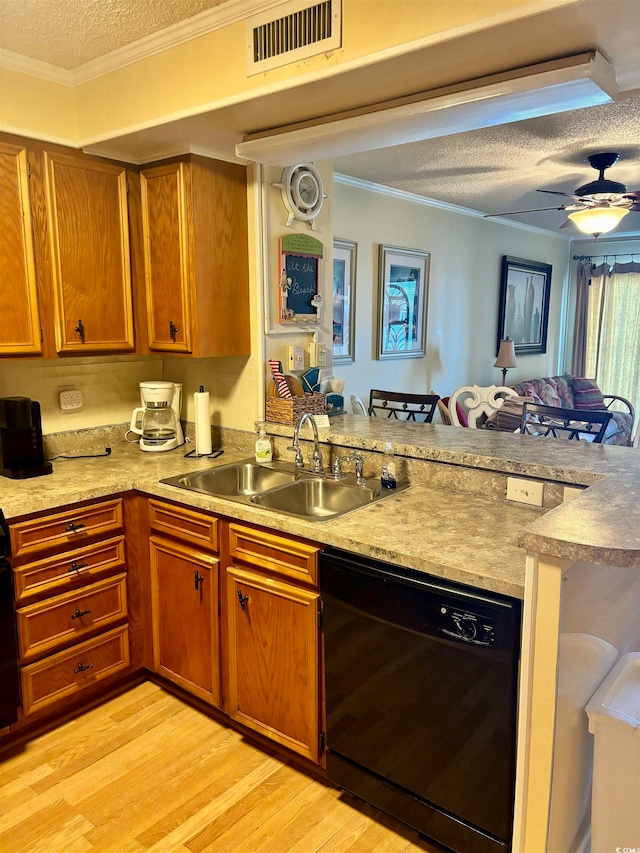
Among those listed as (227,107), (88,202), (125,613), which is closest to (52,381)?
(88,202)

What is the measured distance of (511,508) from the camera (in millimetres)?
2100

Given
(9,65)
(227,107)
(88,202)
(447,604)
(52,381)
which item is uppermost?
(9,65)

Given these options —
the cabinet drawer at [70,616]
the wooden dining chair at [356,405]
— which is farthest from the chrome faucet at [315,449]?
the wooden dining chair at [356,405]

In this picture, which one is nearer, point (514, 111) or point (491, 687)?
point (491, 687)

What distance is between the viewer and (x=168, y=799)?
2.02 metres

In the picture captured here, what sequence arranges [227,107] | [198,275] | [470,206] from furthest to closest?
[470,206] < [198,275] < [227,107]

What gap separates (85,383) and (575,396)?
546 cm

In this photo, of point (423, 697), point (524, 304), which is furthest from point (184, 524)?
point (524, 304)

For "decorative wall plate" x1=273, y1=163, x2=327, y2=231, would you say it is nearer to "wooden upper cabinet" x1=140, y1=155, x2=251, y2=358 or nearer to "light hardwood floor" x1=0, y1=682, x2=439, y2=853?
"wooden upper cabinet" x1=140, y1=155, x2=251, y2=358

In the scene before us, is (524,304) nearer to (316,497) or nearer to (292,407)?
(292,407)

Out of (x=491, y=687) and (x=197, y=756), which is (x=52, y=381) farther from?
(x=491, y=687)

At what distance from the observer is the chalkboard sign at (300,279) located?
2880 millimetres

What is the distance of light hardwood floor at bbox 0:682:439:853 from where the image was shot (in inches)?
72.7

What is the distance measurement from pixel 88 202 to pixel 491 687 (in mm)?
2414
